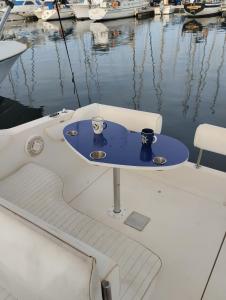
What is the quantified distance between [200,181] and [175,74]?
9.82 meters

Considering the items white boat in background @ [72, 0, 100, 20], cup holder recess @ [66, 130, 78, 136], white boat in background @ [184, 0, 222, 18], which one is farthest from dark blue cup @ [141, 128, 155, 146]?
white boat in background @ [72, 0, 100, 20]

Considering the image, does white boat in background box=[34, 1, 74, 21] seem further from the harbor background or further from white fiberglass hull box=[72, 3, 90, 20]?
the harbor background

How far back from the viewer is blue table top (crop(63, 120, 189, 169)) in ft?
7.59

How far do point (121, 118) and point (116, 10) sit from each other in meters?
31.8

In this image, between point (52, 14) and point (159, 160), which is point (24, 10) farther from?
point (159, 160)

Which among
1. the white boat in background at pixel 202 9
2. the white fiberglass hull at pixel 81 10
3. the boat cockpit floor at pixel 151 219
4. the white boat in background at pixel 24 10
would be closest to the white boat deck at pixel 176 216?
the boat cockpit floor at pixel 151 219

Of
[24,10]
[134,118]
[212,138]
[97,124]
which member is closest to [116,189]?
[97,124]

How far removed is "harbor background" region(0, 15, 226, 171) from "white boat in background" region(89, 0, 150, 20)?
1252 centimetres

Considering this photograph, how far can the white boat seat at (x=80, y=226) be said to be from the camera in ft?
7.10

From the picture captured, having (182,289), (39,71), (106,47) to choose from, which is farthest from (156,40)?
(182,289)

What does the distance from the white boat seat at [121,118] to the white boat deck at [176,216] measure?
73cm

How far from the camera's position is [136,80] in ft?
38.9

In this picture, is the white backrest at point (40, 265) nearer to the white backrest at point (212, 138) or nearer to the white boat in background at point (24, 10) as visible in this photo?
the white backrest at point (212, 138)

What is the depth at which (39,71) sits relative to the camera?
44.6ft
